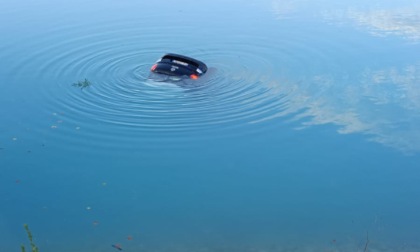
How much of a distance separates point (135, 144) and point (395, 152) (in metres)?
4.12

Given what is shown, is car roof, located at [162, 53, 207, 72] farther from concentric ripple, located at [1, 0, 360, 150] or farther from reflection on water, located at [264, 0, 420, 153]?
reflection on water, located at [264, 0, 420, 153]

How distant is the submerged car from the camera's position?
36.2 feet

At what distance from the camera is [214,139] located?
9.11 m

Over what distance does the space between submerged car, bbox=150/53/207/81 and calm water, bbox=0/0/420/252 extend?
23cm

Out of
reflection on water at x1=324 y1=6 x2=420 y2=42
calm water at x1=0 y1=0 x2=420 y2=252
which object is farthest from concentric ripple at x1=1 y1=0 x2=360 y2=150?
reflection on water at x1=324 y1=6 x2=420 y2=42

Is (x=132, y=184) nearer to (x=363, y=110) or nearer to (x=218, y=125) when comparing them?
(x=218, y=125)

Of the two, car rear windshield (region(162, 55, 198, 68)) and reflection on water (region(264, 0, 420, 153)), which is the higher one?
car rear windshield (region(162, 55, 198, 68))

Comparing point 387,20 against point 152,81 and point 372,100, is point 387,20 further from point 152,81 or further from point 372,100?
point 152,81

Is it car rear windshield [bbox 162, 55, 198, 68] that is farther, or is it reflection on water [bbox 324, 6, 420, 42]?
reflection on water [bbox 324, 6, 420, 42]

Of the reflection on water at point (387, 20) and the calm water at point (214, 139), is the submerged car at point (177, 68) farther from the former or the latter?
the reflection on water at point (387, 20)

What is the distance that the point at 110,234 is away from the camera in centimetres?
695

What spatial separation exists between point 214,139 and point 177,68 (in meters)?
2.48

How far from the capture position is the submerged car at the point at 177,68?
434 inches

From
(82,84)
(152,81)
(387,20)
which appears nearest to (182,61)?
(152,81)
